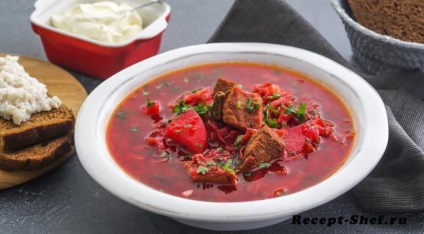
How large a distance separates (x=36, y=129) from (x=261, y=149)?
59.0 inches

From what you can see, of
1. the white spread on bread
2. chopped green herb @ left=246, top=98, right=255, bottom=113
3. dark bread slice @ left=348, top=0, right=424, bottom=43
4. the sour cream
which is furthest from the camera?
the sour cream

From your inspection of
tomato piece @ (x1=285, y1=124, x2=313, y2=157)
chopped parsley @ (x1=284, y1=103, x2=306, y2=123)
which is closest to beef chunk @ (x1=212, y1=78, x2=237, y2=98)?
chopped parsley @ (x1=284, y1=103, x2=306, y2=123)

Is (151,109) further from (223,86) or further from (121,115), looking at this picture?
(223,86)

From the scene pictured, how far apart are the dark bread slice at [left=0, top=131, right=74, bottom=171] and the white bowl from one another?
36cm

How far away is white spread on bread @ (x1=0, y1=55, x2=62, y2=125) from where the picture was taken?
410cm

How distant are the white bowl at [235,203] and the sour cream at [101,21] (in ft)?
2.21

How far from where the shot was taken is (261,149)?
11.2ft

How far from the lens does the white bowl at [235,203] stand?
3.09 metres

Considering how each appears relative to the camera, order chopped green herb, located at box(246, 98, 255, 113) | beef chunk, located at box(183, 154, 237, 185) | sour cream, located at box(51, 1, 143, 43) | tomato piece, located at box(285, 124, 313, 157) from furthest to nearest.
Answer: sour cream, located at box(51, 1, 143, 43) < chopped green herb, located at box(246, 98, 255, 113) < tomato piece, located at box(285, 124, 313, 157) < beef chunk, located at box(183, 154, 237, 185)

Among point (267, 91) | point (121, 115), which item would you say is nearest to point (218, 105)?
point (267, 91)

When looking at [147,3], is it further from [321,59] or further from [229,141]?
[229,141]

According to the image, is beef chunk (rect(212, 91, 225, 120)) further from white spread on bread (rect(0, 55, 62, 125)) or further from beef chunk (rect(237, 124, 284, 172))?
white spread on bread (rect(0, 55, 62, 125))

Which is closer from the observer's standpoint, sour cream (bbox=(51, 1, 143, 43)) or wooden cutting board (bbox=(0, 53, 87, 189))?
wooden cutting board (bbox=(0, 53, 87, 189))

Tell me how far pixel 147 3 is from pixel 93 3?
47 centimetres
